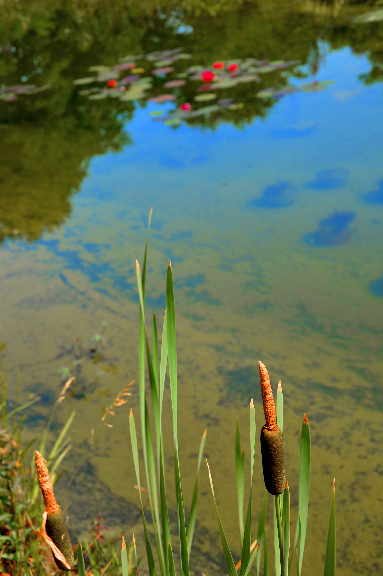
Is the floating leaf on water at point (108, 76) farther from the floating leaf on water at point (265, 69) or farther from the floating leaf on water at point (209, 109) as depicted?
the floating leaf on water at point (209, 109)

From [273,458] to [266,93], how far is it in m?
4.05

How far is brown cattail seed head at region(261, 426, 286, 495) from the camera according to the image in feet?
1.30

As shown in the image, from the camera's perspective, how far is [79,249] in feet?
8.95

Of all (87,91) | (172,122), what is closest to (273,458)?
(172,122)

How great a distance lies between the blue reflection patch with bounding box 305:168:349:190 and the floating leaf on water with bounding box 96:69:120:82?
337 centimetres

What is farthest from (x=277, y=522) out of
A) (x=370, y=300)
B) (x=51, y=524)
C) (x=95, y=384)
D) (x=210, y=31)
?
(x=210, y=31)

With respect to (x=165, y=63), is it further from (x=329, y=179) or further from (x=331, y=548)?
(x=331, y=548)

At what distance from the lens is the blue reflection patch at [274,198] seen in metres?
2.69

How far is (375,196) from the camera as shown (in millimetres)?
2529

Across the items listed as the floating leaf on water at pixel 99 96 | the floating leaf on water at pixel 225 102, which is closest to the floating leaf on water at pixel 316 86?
the floating leaf on water at pixel 225 102

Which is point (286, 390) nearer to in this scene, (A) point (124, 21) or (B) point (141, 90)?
(B) point (141, 90)

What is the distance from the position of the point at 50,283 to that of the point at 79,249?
1.03 ft

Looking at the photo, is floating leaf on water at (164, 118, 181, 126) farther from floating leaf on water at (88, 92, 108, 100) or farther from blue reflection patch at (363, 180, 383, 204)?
blue reflection patch at (363, 180, 383, 204)

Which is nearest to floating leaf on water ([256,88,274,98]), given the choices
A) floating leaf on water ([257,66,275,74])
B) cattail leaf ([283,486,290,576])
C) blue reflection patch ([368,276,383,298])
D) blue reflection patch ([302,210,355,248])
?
floating leaf on water ([257,66,275,74])
